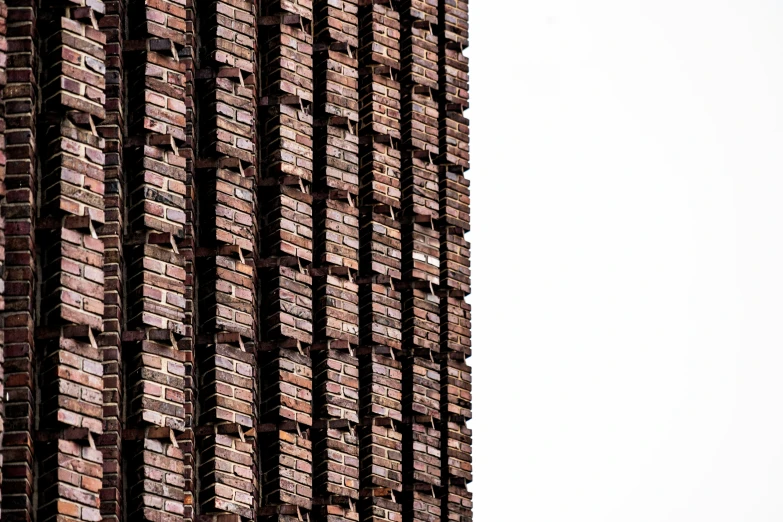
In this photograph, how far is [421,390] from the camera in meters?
25.2

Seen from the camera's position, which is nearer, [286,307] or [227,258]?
[227,258]

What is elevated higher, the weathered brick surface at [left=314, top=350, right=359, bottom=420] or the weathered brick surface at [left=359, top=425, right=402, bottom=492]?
the weathered brick surface at [left=314, top=350, right=359, bottom=420]

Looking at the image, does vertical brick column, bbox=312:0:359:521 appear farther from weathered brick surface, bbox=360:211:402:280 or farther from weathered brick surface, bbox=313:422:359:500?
weathered brick surface, bbox=360:211:402:280

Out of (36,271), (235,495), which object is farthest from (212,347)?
(36,271)

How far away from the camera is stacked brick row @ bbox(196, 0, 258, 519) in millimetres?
22172

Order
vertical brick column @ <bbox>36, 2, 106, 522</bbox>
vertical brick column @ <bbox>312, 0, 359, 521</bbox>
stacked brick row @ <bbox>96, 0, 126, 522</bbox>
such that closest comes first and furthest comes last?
vertical brick column @ <bbox>36, 2, 106, 522</bbox> → stacked brick row @ <bbox>96, 0, 126, 522</bbox> → vertical brick column @ <bbox>312, 0, 359, 521</bbox>

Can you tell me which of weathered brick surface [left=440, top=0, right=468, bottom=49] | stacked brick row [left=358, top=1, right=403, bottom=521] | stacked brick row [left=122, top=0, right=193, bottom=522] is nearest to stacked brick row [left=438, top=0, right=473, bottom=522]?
weathered brick surface [left=440, top=0, right=468, bottom=49]

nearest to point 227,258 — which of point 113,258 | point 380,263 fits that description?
point 113,258

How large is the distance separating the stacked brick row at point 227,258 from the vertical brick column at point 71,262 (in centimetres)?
232

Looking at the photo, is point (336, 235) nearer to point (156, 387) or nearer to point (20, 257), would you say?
point (156, 387)

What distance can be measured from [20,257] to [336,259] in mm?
5304

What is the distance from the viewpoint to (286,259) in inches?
932

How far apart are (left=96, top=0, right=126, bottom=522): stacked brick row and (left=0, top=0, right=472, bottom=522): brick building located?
24 millimetres

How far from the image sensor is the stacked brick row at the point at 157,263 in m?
21.0
